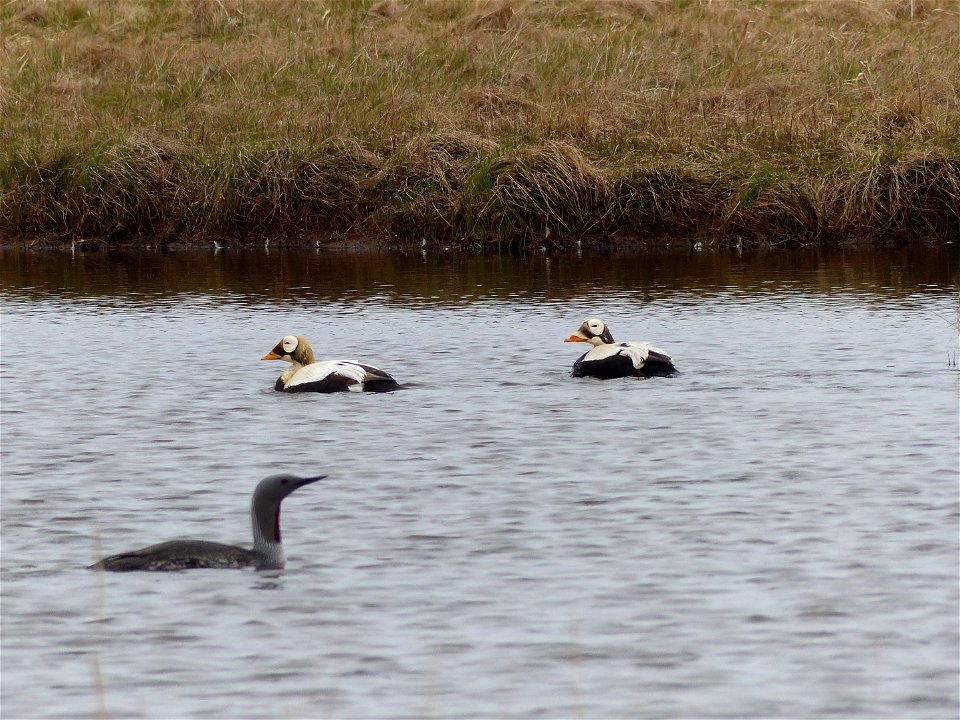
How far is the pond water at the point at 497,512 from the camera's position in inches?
260

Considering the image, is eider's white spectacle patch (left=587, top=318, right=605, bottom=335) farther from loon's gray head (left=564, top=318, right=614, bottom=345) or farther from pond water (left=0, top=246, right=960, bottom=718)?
pond water (left=0, top=246, right=960, bottom=718)

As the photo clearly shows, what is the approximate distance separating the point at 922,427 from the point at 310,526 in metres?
4.40

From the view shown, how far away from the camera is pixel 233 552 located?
26.4 feet

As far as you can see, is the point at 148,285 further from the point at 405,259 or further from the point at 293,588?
the point at 293,588

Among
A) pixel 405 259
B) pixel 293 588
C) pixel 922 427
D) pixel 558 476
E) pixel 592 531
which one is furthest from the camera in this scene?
pixel 405 259

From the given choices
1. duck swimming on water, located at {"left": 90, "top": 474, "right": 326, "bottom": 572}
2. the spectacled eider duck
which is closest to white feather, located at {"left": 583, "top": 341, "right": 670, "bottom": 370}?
the spectacled eider duck

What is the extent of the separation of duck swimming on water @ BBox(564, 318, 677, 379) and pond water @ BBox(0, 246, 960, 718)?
203 mm

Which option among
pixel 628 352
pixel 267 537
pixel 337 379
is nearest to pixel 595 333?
pixel 628 352

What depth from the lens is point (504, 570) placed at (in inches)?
318

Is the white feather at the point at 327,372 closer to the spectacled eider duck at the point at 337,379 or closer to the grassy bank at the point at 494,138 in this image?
the spectacled eider duck at the point at 337,379

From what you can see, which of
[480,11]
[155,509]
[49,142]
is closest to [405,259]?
[49,142]

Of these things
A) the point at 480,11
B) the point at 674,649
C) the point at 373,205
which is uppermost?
the point at 480,11


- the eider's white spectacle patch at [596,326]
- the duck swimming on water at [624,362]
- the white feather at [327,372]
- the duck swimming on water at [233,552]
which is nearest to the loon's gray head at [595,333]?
the eider's white spectacle patch at [596,326]

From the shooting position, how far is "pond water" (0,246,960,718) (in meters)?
6.59
